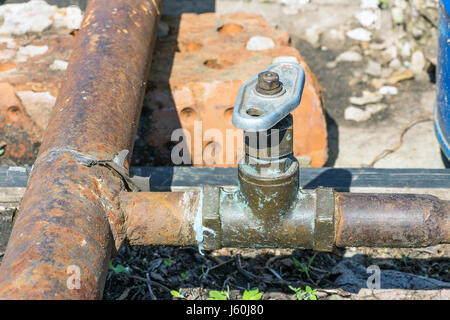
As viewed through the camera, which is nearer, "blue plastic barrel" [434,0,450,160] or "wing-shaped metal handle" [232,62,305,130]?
"wing-shaped metal handle" [232,62,305,130]

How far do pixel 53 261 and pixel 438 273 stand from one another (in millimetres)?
1791

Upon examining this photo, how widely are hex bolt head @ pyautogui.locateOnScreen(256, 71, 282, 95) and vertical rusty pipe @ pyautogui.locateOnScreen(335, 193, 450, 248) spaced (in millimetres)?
399

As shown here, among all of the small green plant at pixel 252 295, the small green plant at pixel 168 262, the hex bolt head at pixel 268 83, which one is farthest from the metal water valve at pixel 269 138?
the small green plant at pixel 168 262

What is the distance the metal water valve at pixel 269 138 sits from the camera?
1.47 m

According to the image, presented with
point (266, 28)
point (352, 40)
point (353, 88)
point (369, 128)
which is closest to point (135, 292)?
point (266, 28)

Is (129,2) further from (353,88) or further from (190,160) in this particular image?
(353,88)

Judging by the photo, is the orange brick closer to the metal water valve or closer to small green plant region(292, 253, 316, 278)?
small green plant region(292, 253, 316, 278)

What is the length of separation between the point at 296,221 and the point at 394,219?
282mm

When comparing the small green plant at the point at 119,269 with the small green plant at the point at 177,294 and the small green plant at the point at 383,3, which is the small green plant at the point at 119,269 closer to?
the small green plant at the point at 177,294

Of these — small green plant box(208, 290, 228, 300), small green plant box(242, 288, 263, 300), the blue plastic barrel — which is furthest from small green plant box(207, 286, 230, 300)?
the blue plastic barrel

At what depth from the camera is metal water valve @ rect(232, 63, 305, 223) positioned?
4.84ft

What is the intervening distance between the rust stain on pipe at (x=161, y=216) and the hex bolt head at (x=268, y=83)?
0.40 m

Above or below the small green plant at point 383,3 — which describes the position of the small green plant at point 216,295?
above

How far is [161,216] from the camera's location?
171 cm
